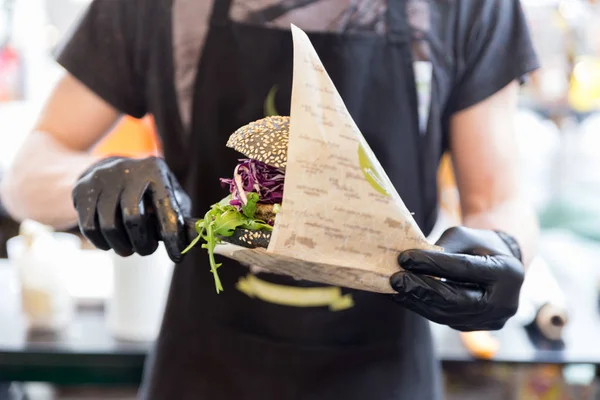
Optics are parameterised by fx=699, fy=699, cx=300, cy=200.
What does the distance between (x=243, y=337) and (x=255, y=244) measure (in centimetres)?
41

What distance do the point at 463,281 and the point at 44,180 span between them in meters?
0.71

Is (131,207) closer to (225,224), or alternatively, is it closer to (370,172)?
(225,224)

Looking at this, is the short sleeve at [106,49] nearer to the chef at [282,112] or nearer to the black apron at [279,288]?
the chef at [282,112]

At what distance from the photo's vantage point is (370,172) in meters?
0.75

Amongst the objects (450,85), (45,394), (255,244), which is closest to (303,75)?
(255,244)

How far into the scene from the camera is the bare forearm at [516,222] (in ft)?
3.77

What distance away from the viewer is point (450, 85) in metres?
1.16

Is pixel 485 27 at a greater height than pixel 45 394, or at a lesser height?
greater

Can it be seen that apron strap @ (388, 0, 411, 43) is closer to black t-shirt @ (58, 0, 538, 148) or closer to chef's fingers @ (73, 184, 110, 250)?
black t-shirt @ (58, 0, 538, 148)

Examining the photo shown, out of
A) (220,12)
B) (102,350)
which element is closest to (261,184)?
(220,12)

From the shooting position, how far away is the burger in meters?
0.85

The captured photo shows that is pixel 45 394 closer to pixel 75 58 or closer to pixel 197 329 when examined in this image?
pixel 197 329

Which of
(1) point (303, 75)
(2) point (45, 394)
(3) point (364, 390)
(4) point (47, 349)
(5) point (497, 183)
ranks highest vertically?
(1) point (303, 75)

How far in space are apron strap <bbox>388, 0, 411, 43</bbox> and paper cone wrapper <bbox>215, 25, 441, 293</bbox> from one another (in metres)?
0.42
